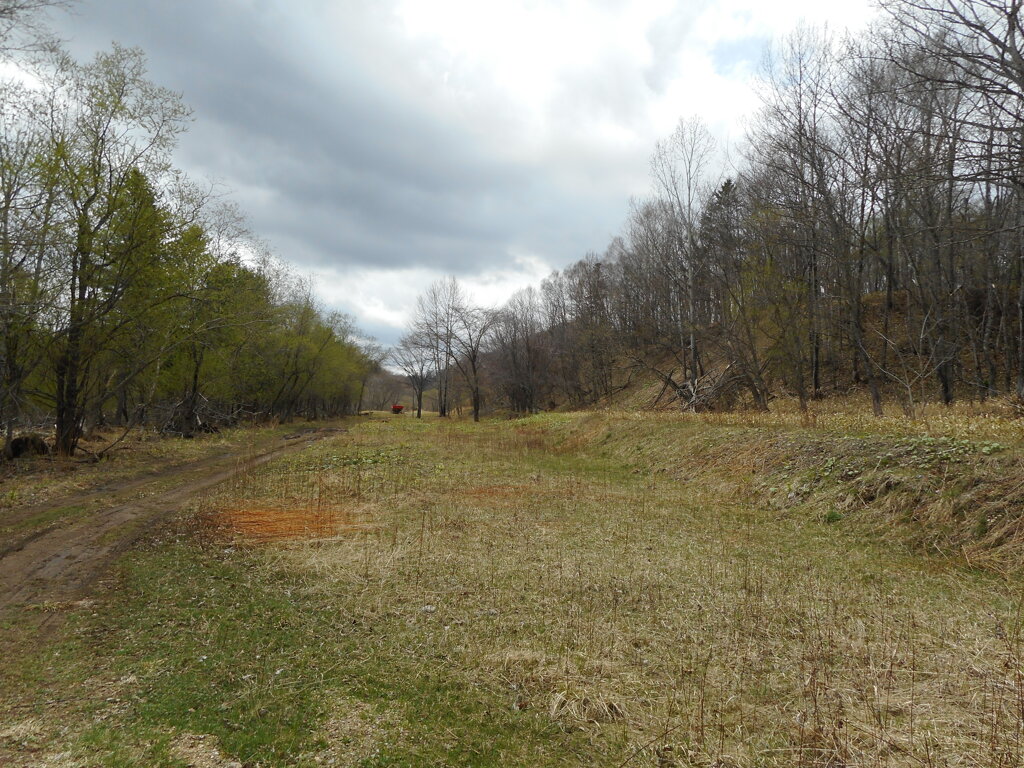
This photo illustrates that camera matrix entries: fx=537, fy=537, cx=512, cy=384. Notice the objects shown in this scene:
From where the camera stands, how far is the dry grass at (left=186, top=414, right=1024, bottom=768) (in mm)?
3029

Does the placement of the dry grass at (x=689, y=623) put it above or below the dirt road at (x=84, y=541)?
below

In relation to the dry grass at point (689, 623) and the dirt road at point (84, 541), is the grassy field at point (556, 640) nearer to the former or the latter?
the dry grass at point (689, 623)

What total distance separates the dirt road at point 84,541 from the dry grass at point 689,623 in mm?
1398

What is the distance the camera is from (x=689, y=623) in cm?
462

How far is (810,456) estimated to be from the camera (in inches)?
406

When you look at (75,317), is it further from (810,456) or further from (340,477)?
(810,456)

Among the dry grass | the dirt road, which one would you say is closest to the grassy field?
the dry grass

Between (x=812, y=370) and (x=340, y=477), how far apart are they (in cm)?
2101

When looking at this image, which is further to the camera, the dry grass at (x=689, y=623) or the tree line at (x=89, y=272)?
the tree line at (x=89, y=272)

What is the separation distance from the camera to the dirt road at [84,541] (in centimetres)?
531

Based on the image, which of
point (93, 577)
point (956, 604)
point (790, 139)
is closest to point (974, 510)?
point (956, 604)

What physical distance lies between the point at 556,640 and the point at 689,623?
1.21m

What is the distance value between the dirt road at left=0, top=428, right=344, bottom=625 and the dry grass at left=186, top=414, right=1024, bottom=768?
1398mm

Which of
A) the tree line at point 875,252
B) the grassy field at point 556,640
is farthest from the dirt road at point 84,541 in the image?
the tree line at point 875,252
